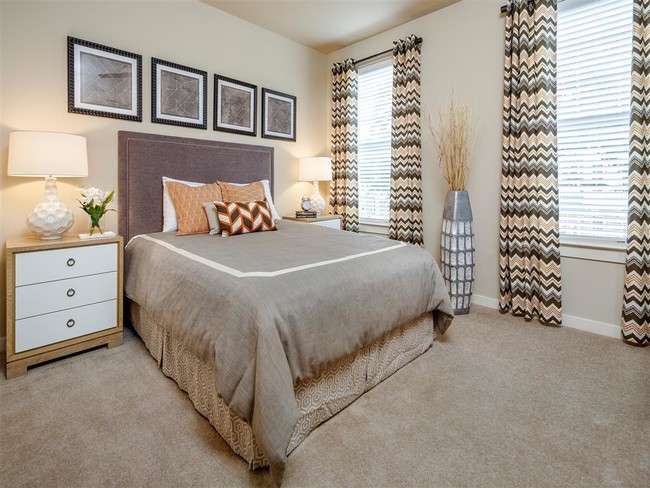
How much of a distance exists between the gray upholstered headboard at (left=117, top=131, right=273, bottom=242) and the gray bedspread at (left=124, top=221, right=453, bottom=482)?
530 millimetres

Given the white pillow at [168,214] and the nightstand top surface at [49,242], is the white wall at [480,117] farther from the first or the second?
the nightstand top surface at [49,242]

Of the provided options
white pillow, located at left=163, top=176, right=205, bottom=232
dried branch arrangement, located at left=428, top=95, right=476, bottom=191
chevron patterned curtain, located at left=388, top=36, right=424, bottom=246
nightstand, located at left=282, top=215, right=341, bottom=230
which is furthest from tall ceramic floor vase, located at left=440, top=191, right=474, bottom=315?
white pillow, located at left=163, top=176, right=205, bottom=232

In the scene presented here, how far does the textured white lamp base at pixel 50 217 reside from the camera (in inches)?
84.5

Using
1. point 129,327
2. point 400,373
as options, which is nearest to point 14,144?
point 129,327

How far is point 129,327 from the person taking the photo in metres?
2.73

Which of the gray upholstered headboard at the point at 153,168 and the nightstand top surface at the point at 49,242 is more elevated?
the gray upholstered headboard at the point at 153,168

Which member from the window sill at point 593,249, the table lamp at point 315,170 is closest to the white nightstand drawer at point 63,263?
the table lamp at point 315,170

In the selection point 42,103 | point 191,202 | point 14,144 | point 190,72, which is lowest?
point 191,202

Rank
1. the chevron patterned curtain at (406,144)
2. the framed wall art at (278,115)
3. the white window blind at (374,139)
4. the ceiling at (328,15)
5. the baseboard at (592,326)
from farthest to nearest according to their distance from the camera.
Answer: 1. the white window blind at (374,139)
2. the framed wall art at (278,115)
3. the chevron patterned curtain at (406,144)
4. the ceiling at (328,15)
5. the baseboard at (592,326)

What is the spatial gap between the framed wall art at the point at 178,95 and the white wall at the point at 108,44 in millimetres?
53

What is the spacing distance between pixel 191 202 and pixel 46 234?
0.95 metres

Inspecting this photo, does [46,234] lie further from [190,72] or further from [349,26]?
[349,26]

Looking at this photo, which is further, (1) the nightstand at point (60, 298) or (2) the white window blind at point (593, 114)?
(2) the white window blind at point (593, 114)

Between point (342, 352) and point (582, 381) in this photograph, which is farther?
point (582, 381)
